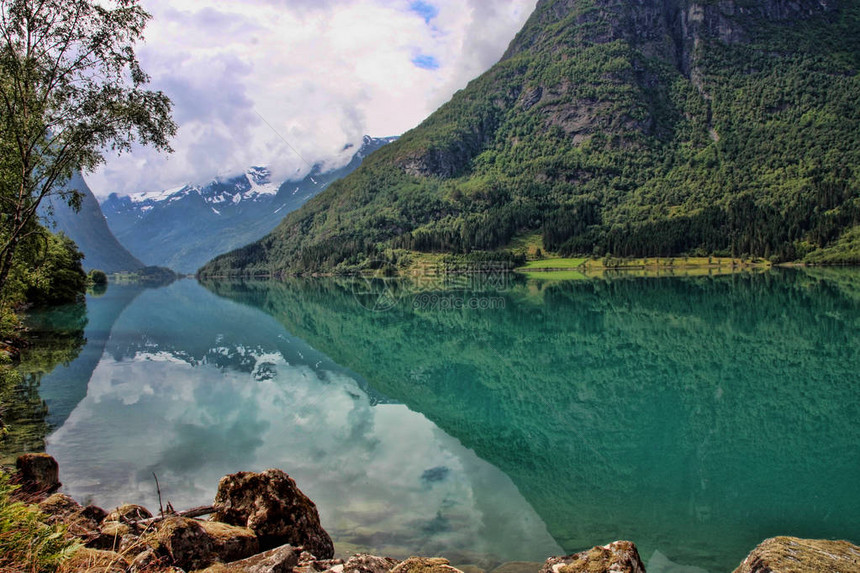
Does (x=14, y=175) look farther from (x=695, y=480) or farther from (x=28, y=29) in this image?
(x=695, y=480)

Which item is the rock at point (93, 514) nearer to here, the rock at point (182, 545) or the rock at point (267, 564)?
the rock at point (182, 545)

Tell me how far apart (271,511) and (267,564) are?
2.08 m

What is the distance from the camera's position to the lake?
11.7m

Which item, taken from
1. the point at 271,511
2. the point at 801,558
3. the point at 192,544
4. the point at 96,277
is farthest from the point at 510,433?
the point at 96,277

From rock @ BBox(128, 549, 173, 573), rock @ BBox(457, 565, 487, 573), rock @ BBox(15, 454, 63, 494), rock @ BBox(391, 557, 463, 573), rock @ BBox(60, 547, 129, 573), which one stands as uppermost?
rock @ BBox(60, 547, 129, 573)

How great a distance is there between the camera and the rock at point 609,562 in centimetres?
684

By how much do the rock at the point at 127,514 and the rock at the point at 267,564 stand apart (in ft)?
11.0

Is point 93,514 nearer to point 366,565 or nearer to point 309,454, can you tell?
point 366,565

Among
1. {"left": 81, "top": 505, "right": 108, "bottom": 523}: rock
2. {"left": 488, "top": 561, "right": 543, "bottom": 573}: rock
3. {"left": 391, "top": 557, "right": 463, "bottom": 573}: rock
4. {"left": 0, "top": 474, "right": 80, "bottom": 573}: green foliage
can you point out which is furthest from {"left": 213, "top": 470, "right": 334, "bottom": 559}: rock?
{"left": 0, "top": 474, "right": 80, "bottom": 573}: green foliage

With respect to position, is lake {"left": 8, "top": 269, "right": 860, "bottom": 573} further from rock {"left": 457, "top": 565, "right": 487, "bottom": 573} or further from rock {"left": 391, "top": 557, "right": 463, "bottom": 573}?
rock {"left": 391, "top": 557, "right": 463, "bottom": 573}

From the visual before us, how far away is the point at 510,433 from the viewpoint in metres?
18.6

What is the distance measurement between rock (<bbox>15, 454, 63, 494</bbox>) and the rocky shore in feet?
11.8

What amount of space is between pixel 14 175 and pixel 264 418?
12.6 m

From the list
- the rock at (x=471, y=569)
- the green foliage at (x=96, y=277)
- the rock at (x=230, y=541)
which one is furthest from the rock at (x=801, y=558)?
the green foliage at (x=96, y=277)
